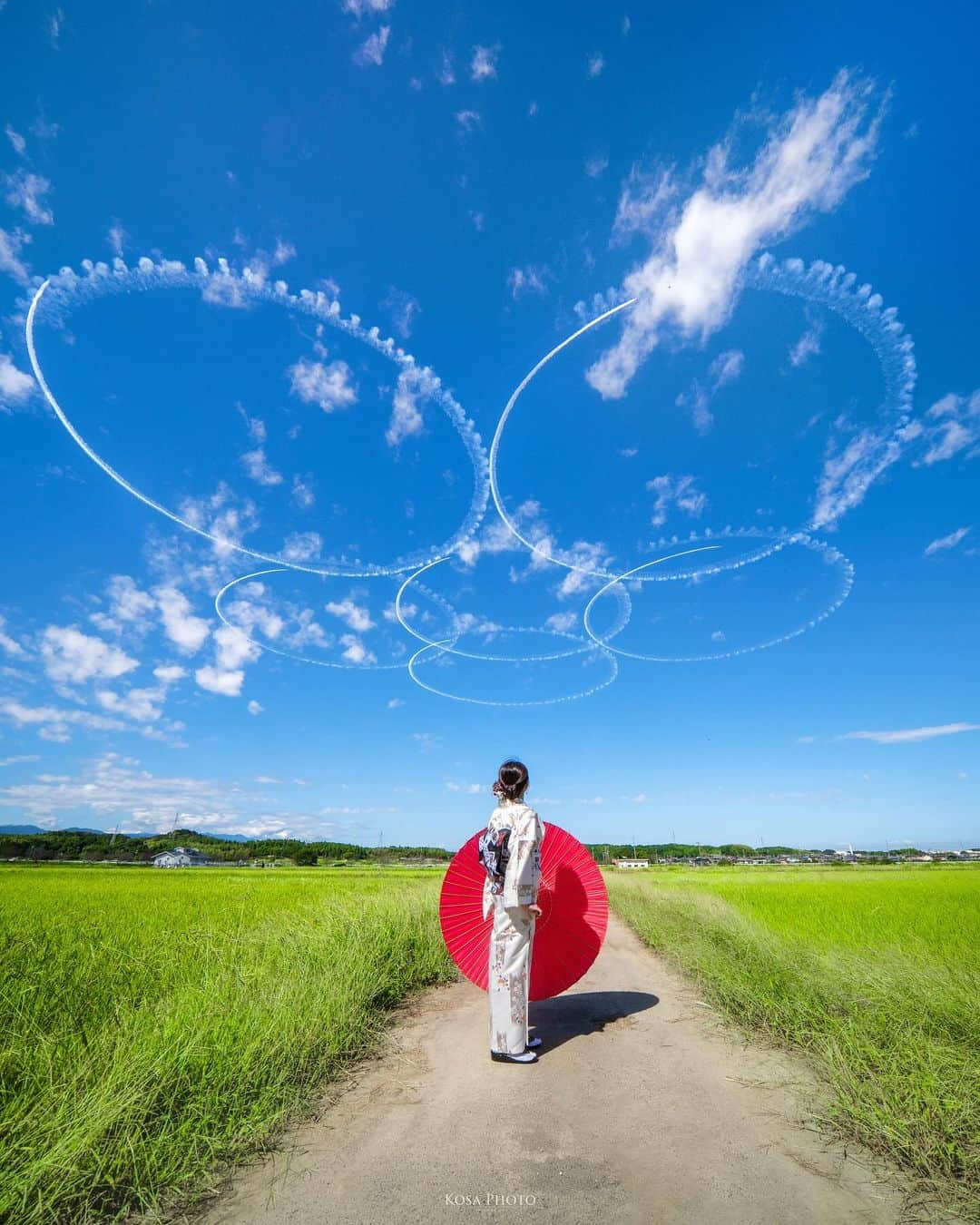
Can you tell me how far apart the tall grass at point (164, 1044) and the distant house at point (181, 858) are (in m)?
85.6

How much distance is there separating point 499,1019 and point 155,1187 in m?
2.71

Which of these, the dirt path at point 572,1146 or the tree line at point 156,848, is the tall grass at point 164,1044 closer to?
the dirt path at point 572,1146

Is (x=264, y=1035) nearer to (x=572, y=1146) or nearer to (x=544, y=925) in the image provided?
(x=572, y=1146)

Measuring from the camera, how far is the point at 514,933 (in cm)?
520

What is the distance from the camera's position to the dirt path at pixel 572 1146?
2836mm

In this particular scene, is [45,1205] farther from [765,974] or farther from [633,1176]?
[765,974]

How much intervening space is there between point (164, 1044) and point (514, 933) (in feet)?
8.84

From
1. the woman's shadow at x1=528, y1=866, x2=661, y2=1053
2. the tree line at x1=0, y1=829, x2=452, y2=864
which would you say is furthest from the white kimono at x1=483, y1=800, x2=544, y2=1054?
the tree line at x1=0, y1=829, x2=452, y2=864

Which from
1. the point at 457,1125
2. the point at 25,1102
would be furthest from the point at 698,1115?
the point at 25,1102

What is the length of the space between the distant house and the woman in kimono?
88991mm

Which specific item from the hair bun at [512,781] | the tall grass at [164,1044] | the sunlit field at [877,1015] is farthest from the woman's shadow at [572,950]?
the tall grass at [164,1044]

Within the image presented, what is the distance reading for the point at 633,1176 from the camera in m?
3.08

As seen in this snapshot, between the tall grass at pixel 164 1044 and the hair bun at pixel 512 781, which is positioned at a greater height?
the hair bun at pixel 512 781

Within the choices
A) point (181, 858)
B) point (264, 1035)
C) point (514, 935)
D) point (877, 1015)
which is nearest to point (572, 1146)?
point (514, 935)
